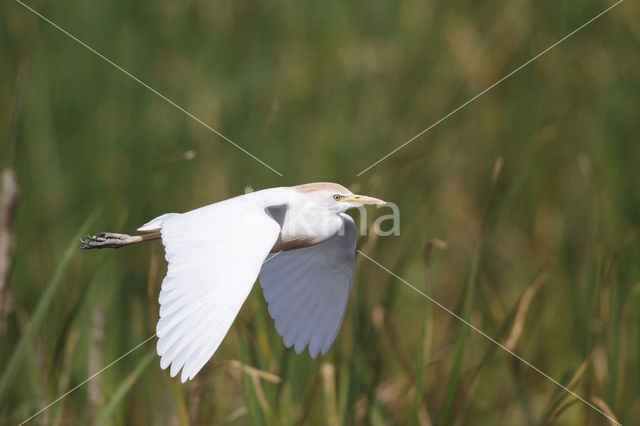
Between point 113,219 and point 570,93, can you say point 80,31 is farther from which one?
point 570,93

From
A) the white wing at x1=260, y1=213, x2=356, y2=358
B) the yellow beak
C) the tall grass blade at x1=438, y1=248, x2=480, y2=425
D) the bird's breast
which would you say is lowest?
the tall grass blade at x1=438, y1=248, x2=480, y2=425

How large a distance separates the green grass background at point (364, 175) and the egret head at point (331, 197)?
0.41 metres

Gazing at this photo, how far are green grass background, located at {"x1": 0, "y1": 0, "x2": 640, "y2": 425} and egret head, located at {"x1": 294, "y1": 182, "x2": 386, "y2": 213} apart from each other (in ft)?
1.36

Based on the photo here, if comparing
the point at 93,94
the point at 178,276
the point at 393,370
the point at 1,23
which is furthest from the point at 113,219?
the point at 178,276

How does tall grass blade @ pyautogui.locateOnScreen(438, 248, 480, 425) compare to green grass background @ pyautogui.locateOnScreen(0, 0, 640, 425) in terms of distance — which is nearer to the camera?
tall grass blade @ pyautogui.locateOnScreen(438, 248, 480, 425)

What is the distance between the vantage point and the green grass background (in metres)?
1.19

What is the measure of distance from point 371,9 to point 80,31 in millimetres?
702

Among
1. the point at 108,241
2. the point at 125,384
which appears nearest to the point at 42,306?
the point at 125,384

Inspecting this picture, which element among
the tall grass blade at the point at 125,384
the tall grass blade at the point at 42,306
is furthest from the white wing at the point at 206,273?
the tall grass blade at the point at 125,384

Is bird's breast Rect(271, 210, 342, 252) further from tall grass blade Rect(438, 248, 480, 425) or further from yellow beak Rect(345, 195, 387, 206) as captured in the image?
tall grass blade Rect(438, 248, 480, 425)

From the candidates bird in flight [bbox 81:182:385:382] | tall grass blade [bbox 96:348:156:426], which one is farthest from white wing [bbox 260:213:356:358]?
tall grass blade [bbox 96:348:156:426]

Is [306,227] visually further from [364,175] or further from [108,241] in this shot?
[364,175]

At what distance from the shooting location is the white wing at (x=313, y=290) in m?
0.75

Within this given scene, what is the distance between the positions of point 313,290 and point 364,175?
0.63 m
